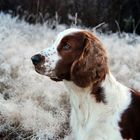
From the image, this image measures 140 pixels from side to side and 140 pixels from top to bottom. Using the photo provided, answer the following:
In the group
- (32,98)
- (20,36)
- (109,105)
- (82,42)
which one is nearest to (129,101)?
(109,105)

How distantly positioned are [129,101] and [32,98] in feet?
7.18

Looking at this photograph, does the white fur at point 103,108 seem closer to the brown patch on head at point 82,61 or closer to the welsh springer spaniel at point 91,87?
the welsh springer spaniel at point 91,87

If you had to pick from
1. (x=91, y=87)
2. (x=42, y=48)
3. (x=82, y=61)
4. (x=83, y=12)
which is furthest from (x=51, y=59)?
(x=83, y=12)

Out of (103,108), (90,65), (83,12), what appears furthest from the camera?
(83,12)

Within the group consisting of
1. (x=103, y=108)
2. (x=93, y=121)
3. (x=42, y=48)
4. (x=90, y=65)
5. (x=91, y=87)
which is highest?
(x=90, y=65)

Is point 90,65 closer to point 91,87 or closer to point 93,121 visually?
point 91,87

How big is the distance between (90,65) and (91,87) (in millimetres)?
259

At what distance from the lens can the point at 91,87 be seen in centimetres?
488

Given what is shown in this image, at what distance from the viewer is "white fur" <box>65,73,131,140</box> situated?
492 cm

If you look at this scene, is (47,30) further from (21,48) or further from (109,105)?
(109,105)

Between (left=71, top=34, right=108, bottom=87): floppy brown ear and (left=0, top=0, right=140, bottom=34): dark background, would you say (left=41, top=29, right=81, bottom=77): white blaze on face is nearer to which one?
(left=71, top=34, right=108, bottom=87): floppy brown ear

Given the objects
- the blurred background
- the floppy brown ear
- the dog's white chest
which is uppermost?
the floppy brown ear

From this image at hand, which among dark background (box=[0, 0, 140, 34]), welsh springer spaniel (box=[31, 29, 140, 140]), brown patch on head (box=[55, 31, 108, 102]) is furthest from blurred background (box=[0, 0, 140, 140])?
brown patch on head (box=[55, 31, 108, 102])

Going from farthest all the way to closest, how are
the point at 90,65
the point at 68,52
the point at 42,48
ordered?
1. the point at 42,48
2. the point at 68,52
3. the point at 90,65
